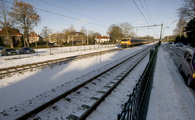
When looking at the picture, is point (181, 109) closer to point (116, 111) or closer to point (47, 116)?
point (116, 111)

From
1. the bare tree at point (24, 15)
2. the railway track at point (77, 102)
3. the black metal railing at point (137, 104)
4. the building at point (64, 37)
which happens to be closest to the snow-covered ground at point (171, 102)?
the black metal railing at point (137, 104)

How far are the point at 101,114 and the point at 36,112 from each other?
2.17 m

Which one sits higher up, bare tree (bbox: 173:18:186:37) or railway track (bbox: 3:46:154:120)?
bare tree (bbox: 173:18:186:37)

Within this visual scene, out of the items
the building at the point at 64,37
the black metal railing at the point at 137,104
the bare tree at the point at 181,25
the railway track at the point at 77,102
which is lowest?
the railway track at the point at 77,102

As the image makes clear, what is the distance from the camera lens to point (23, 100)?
14.3 feet

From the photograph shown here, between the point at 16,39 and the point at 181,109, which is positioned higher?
the point at 16,39

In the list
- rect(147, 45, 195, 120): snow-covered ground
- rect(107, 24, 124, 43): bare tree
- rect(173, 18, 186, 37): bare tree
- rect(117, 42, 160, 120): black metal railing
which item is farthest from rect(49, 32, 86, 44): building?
rect(117, 42, 160, 120): black metal railing

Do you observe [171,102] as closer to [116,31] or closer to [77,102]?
[77,102]

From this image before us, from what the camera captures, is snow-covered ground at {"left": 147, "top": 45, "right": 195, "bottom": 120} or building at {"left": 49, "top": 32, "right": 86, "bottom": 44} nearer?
snow-covered ground at {"left": 147, "top": 45, "right": 195, "bottom": 120}

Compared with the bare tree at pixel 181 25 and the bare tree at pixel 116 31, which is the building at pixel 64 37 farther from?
the bare tree at pixel 181 25

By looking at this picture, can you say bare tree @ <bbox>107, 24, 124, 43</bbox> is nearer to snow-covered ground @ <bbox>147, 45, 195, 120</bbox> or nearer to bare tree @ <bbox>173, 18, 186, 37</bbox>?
bare tree @ <bbox>173, 18, 186, 37</bbox>

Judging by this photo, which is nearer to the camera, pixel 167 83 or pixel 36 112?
pixel 36 112

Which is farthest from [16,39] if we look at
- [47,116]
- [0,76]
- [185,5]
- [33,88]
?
[185,5]

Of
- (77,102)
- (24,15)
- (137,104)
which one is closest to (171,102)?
Result: (137,104)
